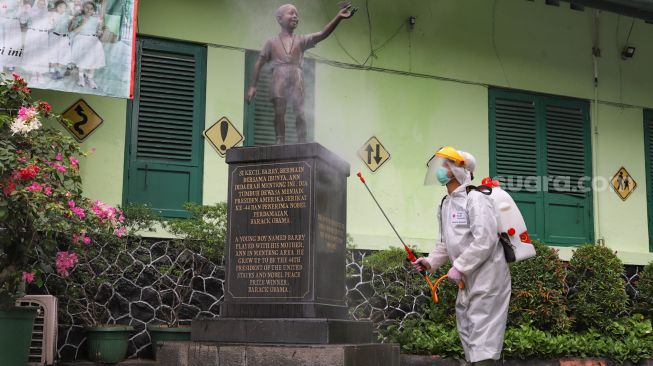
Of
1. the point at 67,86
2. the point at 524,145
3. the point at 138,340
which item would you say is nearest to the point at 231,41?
the point at 67,86

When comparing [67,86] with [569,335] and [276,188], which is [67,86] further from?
[569,335]

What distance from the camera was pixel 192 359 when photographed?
6.05 m

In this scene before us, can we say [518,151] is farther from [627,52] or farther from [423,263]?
[423,263]

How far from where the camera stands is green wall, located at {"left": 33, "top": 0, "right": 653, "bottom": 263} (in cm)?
955

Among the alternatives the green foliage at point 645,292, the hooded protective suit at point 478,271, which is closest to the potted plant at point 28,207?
the hooded protective suit at point 478,271

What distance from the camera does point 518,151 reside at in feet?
37.0

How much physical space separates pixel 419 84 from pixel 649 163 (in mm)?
4028

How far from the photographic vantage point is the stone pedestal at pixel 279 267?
5.96 metres

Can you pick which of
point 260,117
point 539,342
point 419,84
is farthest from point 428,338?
point 419,84

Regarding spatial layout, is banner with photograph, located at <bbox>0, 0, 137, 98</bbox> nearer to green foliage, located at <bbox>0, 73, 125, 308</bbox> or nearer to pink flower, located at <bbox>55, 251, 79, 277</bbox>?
green foliage, located at <bbox>0, 73, 125, 308</bbox>

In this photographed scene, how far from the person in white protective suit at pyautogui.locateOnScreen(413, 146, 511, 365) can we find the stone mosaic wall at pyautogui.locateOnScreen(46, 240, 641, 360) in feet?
10.5

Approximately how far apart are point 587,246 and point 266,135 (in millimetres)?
4278

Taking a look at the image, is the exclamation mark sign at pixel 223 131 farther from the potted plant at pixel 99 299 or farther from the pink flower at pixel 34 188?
the pink flower at pixel 34 188

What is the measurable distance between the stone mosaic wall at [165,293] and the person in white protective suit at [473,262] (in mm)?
3211
